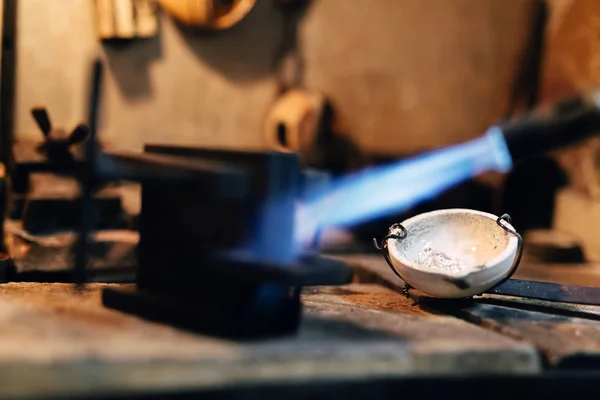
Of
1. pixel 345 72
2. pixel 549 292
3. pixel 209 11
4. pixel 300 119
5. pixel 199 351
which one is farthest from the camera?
pixel 345 72

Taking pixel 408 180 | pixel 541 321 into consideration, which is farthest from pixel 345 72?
pixel 541 321

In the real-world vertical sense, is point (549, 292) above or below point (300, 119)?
below

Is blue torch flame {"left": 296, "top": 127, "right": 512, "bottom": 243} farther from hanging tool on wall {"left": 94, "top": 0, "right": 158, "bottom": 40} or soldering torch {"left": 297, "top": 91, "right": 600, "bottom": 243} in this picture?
hanging tool on wall {"left": 94, "top": 0, "right": 158, "bottom": 40}

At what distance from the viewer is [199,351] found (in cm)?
234

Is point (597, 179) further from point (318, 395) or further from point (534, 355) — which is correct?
point (318, 395)

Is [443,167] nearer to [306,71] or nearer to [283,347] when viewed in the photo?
[306,71]

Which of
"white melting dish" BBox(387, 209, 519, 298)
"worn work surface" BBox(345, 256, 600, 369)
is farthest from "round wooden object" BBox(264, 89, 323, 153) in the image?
"white melting dish" BBox(387, 209, 519, 298)

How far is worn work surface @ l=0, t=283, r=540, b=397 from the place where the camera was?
2.19 metres

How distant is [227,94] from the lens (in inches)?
227

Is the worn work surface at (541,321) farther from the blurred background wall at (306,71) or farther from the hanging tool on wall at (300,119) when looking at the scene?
the blurred background wall at (306,71)

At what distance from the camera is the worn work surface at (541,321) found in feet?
8.78

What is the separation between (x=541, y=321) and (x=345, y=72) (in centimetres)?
342

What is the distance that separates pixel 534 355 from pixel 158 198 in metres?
1.52

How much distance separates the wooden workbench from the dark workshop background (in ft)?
8.02
